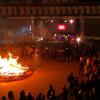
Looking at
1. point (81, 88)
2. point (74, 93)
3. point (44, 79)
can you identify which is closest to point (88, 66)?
point (44, 79)

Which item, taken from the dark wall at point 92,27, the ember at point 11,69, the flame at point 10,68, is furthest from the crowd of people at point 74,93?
the dark wall at point 92,27

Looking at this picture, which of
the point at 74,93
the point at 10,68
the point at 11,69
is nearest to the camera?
the point at 74,93

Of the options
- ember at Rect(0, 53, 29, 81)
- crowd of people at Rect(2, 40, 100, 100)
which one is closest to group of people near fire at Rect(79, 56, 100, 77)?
crowd of people at Rect(2, 40, 100, 100)

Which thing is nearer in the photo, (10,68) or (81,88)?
(81,88)

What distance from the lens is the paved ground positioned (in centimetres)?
2047

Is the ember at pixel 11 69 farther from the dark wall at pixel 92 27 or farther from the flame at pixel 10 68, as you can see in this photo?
the dark wall at pixel 92 27

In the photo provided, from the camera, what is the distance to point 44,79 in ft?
73.6

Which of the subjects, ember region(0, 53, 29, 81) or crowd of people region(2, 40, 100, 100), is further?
ember region(0, 53, 29, 81)

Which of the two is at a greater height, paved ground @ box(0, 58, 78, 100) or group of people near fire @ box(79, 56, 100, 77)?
group of people near fire @ box(79, 56, 100, 77)

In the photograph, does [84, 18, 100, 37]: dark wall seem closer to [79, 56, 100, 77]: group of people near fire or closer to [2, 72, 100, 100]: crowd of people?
[79, 56, 100, 77]: group of people near fire

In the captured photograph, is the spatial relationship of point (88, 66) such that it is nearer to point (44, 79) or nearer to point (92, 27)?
point (44, 79)

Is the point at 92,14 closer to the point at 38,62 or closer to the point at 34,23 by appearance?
the point at 38,62

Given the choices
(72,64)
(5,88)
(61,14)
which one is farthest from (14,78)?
(61,14)

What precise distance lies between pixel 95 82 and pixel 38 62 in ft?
31.2
